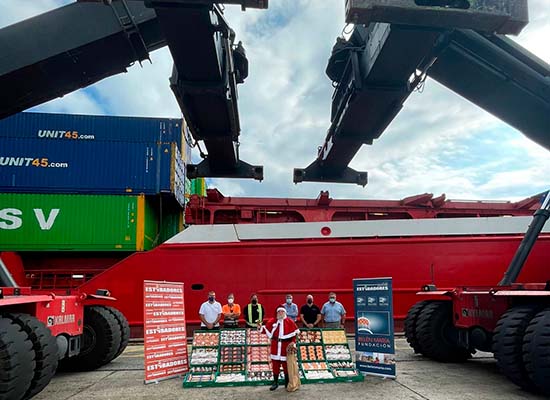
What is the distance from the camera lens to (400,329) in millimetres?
12727

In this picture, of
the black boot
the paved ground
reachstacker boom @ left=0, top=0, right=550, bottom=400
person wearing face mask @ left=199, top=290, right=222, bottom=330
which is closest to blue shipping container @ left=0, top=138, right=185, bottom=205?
person wearing face mask @ left=199, top=290, right=222, bottom=330

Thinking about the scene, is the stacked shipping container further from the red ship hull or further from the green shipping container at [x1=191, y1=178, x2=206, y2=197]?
the green shipping container at [x1=191, y1=178, x2=206, y2=197]

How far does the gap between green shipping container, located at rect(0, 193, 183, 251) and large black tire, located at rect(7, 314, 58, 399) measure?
315 inches

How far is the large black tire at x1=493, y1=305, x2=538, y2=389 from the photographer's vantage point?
5.77m

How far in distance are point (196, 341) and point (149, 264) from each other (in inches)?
230

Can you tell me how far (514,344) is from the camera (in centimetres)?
586

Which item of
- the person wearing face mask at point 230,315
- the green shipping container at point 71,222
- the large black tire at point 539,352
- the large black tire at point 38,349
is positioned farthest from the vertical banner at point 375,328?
the green shipping container at point 71,222

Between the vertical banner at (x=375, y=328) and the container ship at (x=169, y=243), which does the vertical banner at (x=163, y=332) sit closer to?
the vertical banner at (x=375, y=328)

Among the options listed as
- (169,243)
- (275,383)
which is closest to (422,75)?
(275,383)

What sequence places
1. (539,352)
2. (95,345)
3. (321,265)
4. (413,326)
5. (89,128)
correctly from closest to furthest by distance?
(539,352), (95,345), (413,326), (321,265), (89,128)

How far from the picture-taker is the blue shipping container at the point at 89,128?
13.7m

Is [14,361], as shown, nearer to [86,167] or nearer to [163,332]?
[163,332]

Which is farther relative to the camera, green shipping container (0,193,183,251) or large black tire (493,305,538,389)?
green shipping container (0,193,183,251)

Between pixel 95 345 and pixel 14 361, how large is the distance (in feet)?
11.4
